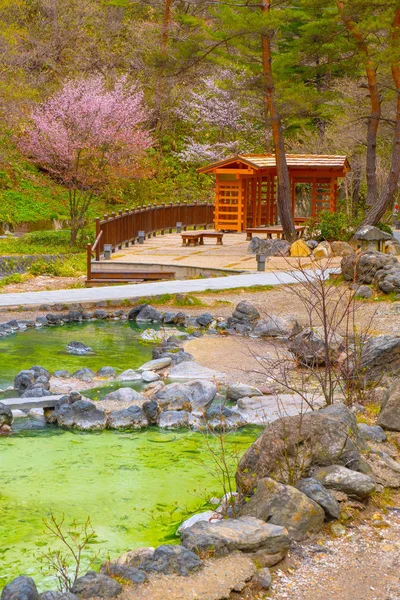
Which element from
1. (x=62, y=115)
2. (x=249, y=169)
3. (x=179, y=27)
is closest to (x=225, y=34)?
(x=249, y=169)

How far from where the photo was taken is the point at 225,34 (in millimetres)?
25641

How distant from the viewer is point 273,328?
1510 centimetres

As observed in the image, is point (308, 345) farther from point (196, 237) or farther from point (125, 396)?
point (196, 237)

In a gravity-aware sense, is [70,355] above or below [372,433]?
below

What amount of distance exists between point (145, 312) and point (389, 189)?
1158 centimetres

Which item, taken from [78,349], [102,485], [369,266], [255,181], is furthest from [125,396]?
[255,181]

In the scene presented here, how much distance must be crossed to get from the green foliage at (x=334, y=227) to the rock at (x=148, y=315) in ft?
33.7

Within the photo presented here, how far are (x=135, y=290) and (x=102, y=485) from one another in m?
10.7

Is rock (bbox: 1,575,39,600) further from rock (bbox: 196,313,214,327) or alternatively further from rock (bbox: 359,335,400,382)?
rock (bbox: 196,313,214,327)

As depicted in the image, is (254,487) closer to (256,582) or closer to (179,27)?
(256,582)

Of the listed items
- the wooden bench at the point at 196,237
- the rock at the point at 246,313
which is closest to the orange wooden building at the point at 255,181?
the wooden bench at the point at 196,237

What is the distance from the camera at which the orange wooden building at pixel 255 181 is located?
30.0 m

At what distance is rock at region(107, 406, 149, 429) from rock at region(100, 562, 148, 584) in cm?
458

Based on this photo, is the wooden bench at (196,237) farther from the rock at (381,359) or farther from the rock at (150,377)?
the rock at (381,359)
